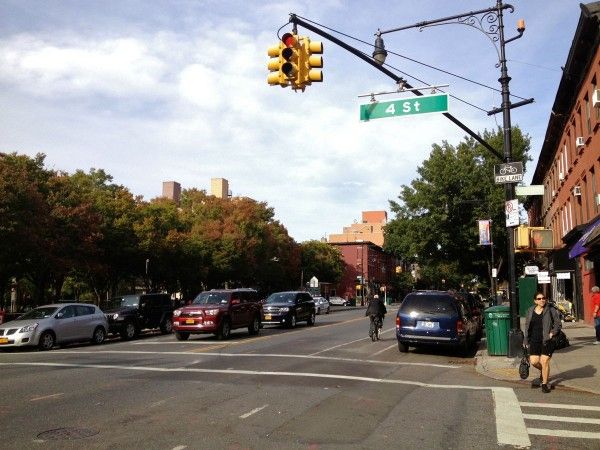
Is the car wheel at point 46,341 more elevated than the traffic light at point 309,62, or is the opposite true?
the traffic light at point 309,62

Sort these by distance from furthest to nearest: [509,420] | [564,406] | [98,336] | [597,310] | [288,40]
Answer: [98,336] → [597,310] → [288,40] → [564,406] → [509,420]

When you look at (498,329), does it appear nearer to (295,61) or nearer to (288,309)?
(295,61)

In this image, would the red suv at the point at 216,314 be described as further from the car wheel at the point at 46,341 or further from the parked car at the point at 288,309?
the car wheel at the point at 46,341

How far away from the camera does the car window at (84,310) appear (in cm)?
2061

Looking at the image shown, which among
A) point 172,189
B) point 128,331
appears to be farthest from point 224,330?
point 172,189

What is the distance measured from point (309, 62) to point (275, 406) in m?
6.67

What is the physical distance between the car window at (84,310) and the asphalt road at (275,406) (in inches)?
230

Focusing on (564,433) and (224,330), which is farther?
(224,330)

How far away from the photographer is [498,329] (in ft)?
49.4

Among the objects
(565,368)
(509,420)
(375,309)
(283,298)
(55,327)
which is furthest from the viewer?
(283,298)

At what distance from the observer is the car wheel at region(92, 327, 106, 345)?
20.9m

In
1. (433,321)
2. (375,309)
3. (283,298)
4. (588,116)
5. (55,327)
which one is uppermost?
(588,116)

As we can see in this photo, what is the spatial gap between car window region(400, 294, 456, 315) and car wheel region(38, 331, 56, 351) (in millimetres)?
11706

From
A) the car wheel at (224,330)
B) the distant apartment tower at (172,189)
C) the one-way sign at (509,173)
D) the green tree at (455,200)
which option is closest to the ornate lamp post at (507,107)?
the one-way sign at (509,173)
